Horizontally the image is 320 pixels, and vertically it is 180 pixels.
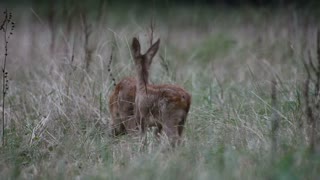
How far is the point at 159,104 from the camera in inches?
198

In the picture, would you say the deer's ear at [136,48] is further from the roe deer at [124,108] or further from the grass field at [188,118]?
the grass field at [188,118]

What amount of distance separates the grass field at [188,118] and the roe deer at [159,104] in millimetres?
132

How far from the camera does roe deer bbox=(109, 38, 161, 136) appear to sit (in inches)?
217

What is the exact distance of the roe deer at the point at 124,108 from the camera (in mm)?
5506

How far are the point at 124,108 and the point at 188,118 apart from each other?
0.66m

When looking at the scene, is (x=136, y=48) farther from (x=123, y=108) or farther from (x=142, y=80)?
(x=123, y=108)

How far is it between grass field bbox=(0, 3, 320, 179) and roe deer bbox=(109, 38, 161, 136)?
0.42 feet

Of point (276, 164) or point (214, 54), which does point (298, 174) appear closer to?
point (276, 164)

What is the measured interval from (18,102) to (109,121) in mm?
1126

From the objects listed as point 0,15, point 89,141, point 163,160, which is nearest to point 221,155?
point 163,160

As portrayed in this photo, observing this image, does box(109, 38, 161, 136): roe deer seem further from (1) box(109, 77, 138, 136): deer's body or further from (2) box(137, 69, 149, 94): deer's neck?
(2) box(137, 69, 149, 94): deer's neck

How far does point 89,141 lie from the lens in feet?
17.8

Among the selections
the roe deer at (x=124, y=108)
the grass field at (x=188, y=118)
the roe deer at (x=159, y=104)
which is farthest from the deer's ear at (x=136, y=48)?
the grass field at (x=188, y=118)

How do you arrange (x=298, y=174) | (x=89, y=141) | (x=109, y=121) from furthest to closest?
(x=109, y=121)
(x=89, y=141)
(x=298, y=174)
